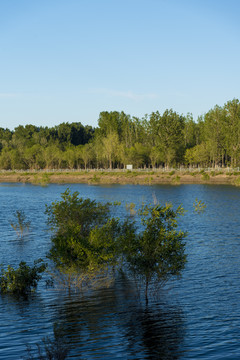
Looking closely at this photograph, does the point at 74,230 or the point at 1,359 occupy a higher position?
the point at 74,230

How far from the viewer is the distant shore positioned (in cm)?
10831

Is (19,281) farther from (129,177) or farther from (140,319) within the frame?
(129,177)

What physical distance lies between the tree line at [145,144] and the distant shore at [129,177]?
8225 millimetres

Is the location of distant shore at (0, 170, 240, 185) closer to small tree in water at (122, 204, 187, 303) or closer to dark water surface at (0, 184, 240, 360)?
dark water surface at (0, 184, 240, 360)

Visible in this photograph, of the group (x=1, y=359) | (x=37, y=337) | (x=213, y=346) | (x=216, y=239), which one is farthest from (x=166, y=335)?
(x=216, y=239)

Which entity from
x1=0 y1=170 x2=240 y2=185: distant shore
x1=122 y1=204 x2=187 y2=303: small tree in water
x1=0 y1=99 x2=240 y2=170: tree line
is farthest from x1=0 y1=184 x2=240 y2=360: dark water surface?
x1=0 y1=99 x2=240 y2=170: tree line

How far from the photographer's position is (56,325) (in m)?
16.7

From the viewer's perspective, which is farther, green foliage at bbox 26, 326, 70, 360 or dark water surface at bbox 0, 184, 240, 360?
dark water surface at bbox 0, 184, 240, 360

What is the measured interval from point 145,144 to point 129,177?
2965cm

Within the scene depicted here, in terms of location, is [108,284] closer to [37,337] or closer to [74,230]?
[74,230]

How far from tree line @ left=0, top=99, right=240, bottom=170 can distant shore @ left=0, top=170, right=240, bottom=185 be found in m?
8.22

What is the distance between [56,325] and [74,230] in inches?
192

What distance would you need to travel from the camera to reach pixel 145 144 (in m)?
146

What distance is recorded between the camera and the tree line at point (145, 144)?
4680 inches
